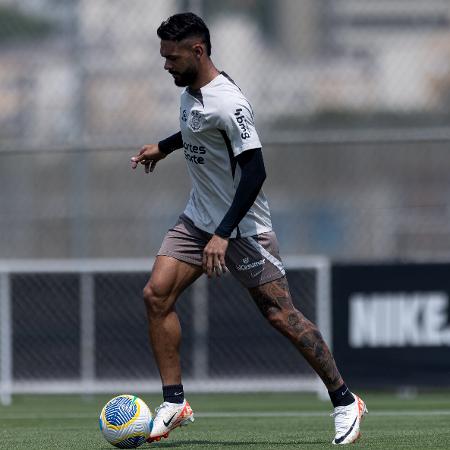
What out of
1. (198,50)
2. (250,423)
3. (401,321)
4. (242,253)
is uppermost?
(198,50)

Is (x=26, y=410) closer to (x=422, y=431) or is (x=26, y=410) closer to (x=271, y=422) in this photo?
(x=271, y=422)

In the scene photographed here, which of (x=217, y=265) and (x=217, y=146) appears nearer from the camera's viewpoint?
(x=217, y=265)

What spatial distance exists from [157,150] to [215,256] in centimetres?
104

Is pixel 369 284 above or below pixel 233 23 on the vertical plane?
below

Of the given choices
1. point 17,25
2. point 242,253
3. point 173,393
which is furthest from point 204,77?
point 17,25

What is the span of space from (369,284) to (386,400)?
37.1 inches

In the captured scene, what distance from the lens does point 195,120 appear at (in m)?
6.81

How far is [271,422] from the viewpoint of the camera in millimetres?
8594

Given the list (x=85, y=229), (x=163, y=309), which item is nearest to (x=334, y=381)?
(x=163, y=309)

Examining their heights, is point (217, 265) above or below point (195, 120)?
below

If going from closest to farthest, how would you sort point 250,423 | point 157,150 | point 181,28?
1. point 181,28
2. point 157,150
3. point 250,423

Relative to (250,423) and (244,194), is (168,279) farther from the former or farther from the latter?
(250,423)

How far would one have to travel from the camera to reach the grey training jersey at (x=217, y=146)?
6699 millimetres

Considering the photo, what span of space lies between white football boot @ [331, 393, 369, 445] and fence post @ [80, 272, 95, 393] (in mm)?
4493
